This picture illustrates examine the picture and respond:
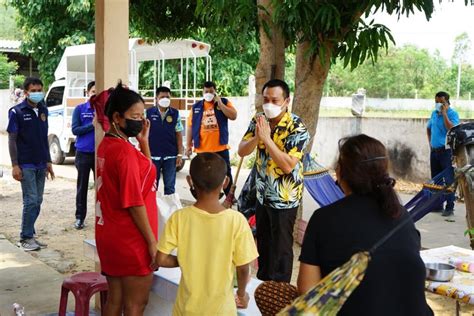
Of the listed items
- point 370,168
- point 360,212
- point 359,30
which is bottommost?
point 360,212

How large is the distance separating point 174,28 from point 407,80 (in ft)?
88.5

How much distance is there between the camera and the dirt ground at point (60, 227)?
548cm

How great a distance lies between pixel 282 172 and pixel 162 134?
139 inches

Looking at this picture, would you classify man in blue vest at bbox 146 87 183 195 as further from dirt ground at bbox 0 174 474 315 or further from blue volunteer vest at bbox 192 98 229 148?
dirt ground at bbox 0 174 474 315

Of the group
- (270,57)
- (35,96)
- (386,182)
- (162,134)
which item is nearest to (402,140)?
(162,134)

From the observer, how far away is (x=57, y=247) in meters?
6.29

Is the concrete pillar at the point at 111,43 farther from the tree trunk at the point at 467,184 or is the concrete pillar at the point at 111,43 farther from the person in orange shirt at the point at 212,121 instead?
the person in orange shirt at the point at 212,121

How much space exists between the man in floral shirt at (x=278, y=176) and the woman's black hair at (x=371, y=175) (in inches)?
72.6

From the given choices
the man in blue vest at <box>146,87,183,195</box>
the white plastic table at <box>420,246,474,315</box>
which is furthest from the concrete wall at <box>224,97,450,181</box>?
the white plastic table at <box>420,246,474,315</box>

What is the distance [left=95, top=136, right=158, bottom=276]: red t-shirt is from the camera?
108 inches

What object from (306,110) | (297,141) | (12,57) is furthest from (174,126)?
(12,57)

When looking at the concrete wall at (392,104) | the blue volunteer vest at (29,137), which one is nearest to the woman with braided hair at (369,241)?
the blue volunteer vest at (29,137)

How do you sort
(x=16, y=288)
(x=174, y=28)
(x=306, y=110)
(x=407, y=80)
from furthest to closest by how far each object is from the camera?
(x=407, y=80) < (x=174, y=28) < (x=306, y=110) < (x=16, y=288)

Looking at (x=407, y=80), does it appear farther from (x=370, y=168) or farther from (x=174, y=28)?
(x=370, y=168)
